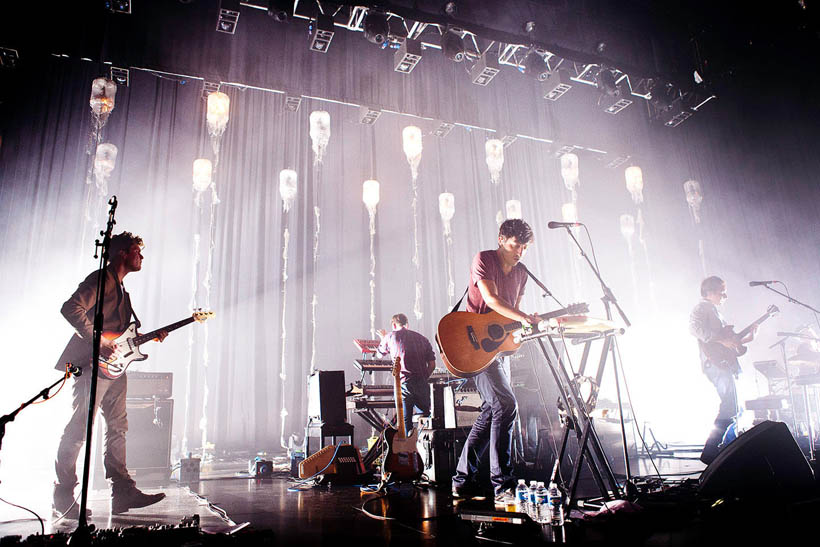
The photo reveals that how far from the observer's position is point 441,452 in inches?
195

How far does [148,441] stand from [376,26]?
6292mm

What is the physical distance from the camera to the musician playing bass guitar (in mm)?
4875

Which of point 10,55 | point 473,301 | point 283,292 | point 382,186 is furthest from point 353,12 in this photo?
point 283,292

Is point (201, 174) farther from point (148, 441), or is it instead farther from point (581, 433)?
point (581, 433)

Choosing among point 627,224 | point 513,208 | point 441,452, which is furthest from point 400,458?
point 627,224

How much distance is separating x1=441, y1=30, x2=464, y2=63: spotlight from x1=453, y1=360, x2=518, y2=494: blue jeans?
5538 mm

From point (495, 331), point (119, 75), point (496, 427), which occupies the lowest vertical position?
point (496, 427)

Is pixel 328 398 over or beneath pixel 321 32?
beneath

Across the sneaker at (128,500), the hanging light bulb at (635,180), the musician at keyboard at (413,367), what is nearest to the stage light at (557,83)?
the hanging light bulb at (635,180)

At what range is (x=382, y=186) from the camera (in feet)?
42.6

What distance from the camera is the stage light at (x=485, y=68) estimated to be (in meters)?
7.76

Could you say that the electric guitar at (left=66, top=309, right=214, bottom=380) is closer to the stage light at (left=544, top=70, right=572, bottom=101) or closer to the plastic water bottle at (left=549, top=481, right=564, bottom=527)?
the plastic water bottle at (left=549, top=481, right=564, bottom=527)

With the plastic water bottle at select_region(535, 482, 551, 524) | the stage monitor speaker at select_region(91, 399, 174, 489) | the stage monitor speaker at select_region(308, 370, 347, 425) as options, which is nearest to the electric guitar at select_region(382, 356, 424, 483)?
the plastic water bottle at select_region(535, 482, 551, 524)

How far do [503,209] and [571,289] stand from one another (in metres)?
3.16
